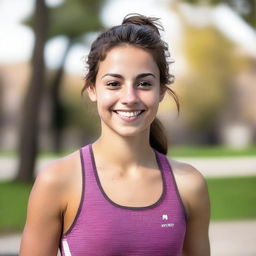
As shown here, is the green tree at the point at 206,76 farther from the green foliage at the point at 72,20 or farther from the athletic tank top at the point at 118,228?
the athletic tank top at the point at 118,228

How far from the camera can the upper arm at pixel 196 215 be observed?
7.18ft

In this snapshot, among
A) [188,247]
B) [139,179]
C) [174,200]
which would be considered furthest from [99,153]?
[188,247]

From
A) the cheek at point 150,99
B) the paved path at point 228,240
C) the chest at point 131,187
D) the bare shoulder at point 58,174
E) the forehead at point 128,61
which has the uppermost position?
the forehead at point 128,61

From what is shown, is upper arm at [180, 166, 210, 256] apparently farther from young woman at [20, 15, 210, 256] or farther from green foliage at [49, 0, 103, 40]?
green foliage at [49, 0, 103, 40]

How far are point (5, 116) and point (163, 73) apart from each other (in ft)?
166

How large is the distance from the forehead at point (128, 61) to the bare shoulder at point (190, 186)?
13.4 inches

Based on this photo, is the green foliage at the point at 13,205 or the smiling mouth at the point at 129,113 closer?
the smiling mouth at the point at 129,113

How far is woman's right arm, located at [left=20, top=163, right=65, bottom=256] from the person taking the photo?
6.78 ft

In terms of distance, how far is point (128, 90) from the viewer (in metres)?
2.10

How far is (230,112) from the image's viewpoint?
5484 centimetres

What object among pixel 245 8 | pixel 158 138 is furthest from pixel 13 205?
pixel 158 138

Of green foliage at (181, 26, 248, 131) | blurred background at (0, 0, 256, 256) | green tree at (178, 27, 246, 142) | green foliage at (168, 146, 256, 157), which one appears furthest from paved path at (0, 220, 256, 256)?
green tree at (178, 27, 246, 142)

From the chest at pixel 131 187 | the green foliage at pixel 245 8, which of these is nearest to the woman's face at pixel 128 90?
the chest at pixel 131 187

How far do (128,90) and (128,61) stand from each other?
0.09m
